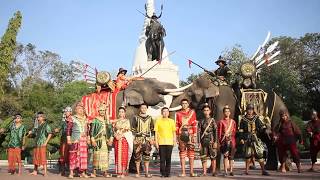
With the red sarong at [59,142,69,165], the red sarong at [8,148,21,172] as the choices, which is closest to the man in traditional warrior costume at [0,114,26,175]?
the red sarong at [8,148,21,172]

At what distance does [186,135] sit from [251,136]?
5.34 ft

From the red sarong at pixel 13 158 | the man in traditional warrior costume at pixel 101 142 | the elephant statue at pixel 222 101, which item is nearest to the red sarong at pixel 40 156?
the red sarong at pixel 13 158

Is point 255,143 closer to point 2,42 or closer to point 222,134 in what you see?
point 222,134

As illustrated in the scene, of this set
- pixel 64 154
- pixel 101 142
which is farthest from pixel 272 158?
pixel 64 154

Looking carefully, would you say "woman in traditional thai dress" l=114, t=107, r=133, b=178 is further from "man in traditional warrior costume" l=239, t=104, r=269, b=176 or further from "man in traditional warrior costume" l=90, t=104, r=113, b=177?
"man in traditional warrior costume" l=239, t=104, r=269, b=176

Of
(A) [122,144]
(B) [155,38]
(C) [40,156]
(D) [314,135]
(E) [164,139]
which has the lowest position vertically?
(C) [40,156]

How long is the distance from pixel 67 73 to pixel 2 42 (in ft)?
64.7

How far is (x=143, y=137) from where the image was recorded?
11.4 meters

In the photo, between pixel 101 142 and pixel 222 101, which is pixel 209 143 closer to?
pixel 101 142

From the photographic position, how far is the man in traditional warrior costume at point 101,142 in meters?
11.3

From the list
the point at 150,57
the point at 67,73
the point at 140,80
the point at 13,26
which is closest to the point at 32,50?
the point at 67,73

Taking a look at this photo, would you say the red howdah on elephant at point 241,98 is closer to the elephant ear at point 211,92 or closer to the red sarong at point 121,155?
the elephant ear at point 211,92

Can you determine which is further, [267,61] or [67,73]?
[67,73]

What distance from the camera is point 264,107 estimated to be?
1382 cm
